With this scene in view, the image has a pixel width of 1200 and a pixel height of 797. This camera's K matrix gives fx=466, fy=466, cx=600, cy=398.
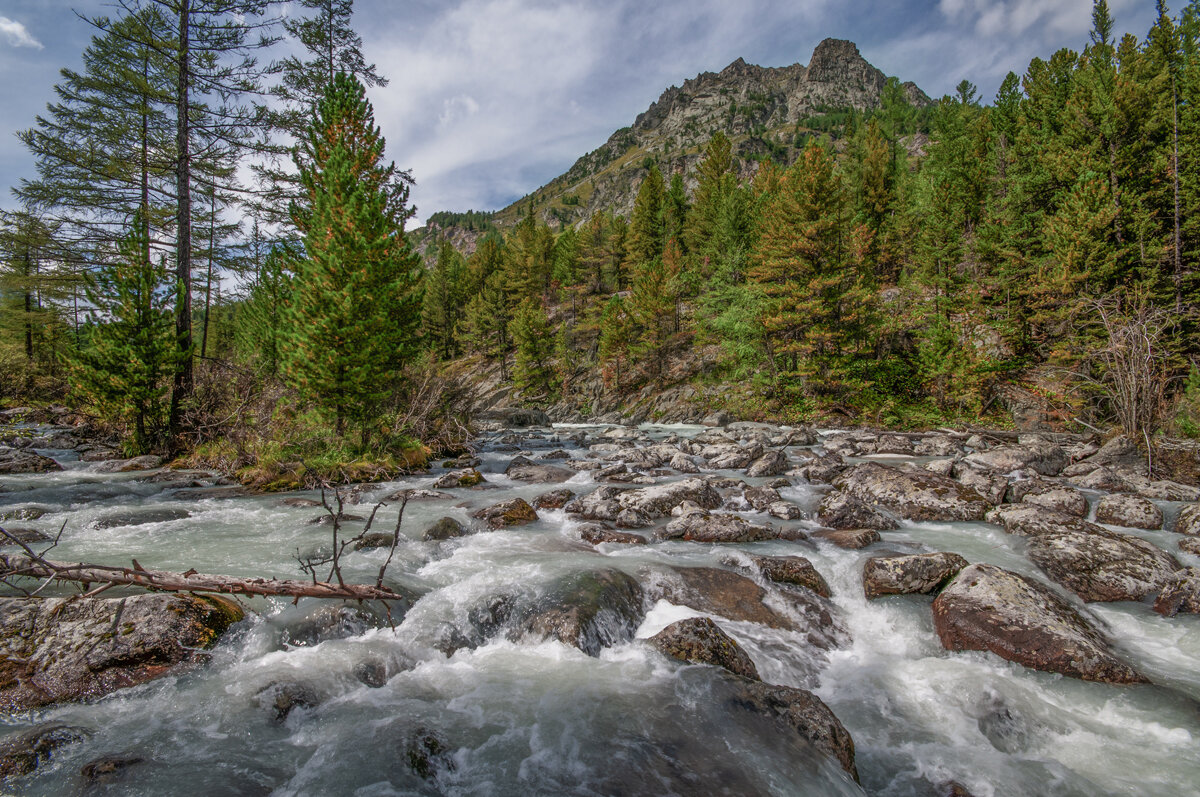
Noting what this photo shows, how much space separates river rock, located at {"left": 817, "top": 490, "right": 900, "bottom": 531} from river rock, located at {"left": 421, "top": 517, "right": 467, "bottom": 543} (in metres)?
6.90

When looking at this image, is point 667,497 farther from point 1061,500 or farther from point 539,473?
point 1061,500

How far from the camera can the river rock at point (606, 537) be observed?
26.6ft

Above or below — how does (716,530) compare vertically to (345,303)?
below

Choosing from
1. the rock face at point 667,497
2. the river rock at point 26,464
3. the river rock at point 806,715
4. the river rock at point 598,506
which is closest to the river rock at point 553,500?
the river rock at point 598,506

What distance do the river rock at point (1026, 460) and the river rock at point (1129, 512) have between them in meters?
3.31

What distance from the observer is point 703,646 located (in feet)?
15.7

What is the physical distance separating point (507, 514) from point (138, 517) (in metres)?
6.69

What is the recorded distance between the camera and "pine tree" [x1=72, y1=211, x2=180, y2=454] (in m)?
12.1

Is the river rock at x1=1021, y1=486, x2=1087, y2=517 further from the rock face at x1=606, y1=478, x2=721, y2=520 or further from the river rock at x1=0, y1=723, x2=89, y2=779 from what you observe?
the river rock at x1=0, y1=723, x2=89, y2=779

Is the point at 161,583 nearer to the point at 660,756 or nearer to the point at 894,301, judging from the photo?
the point at 660,756

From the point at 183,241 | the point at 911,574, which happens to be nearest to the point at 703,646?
the point at 911,574

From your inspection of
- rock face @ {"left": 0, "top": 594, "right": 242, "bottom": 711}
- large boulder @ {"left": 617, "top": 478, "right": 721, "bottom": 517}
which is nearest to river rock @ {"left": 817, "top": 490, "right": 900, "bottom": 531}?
large boulder @ {"left": 617, "top": 478, "right": 721, "bottom": 517}

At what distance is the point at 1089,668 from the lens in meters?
4.62

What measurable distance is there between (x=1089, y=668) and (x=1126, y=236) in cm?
2454
